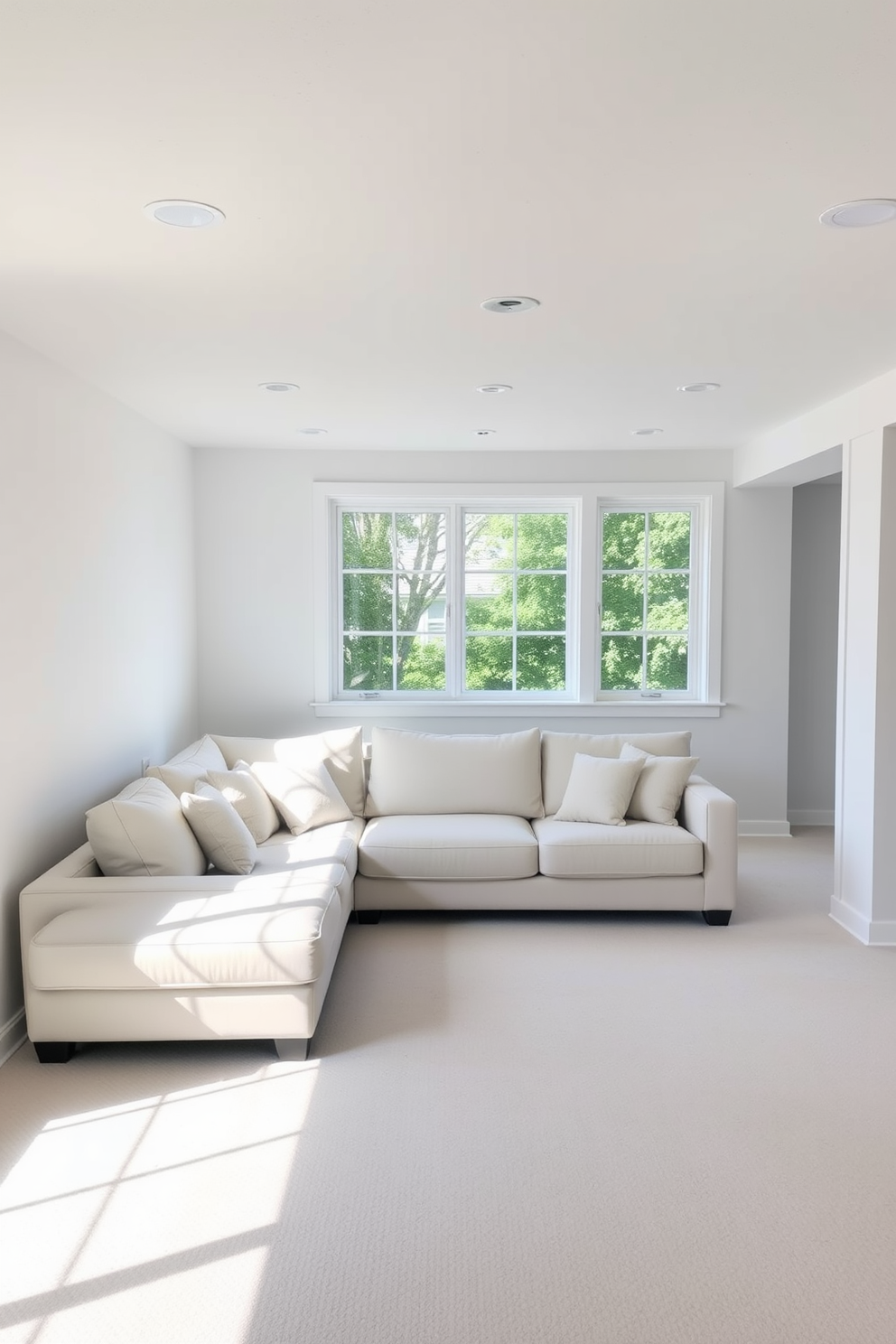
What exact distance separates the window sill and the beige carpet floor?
2454 mm

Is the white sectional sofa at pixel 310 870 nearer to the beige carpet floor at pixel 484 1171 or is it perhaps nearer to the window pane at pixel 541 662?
the beige carpet floor at pixel 484 1171

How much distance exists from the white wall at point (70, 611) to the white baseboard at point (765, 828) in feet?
12.0

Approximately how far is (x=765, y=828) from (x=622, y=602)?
1.74m

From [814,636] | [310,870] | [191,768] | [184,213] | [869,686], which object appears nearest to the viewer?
[184,213]

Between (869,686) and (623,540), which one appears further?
(623,540)

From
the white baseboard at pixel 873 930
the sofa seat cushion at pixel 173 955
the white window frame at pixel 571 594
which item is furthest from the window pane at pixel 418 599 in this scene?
the sofa seat cushion at pixel 173 955

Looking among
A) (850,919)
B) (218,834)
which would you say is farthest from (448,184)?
(850,919)

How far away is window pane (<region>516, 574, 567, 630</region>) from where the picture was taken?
648 centimetres

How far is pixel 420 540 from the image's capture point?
6.43 metres

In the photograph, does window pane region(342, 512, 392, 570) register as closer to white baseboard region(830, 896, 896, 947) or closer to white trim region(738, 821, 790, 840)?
white trim region(738, 821, 790, 840)

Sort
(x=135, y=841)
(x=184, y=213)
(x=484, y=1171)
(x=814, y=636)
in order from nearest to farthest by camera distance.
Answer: (x=184, y=213) < (x=484, y=1171) < (x=135, y=841) < (x=814, y=636)

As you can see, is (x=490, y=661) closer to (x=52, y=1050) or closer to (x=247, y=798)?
(x=247, y=798)

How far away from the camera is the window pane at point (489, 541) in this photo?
253 inches

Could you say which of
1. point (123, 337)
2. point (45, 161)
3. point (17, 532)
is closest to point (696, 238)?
point (45, 161)
